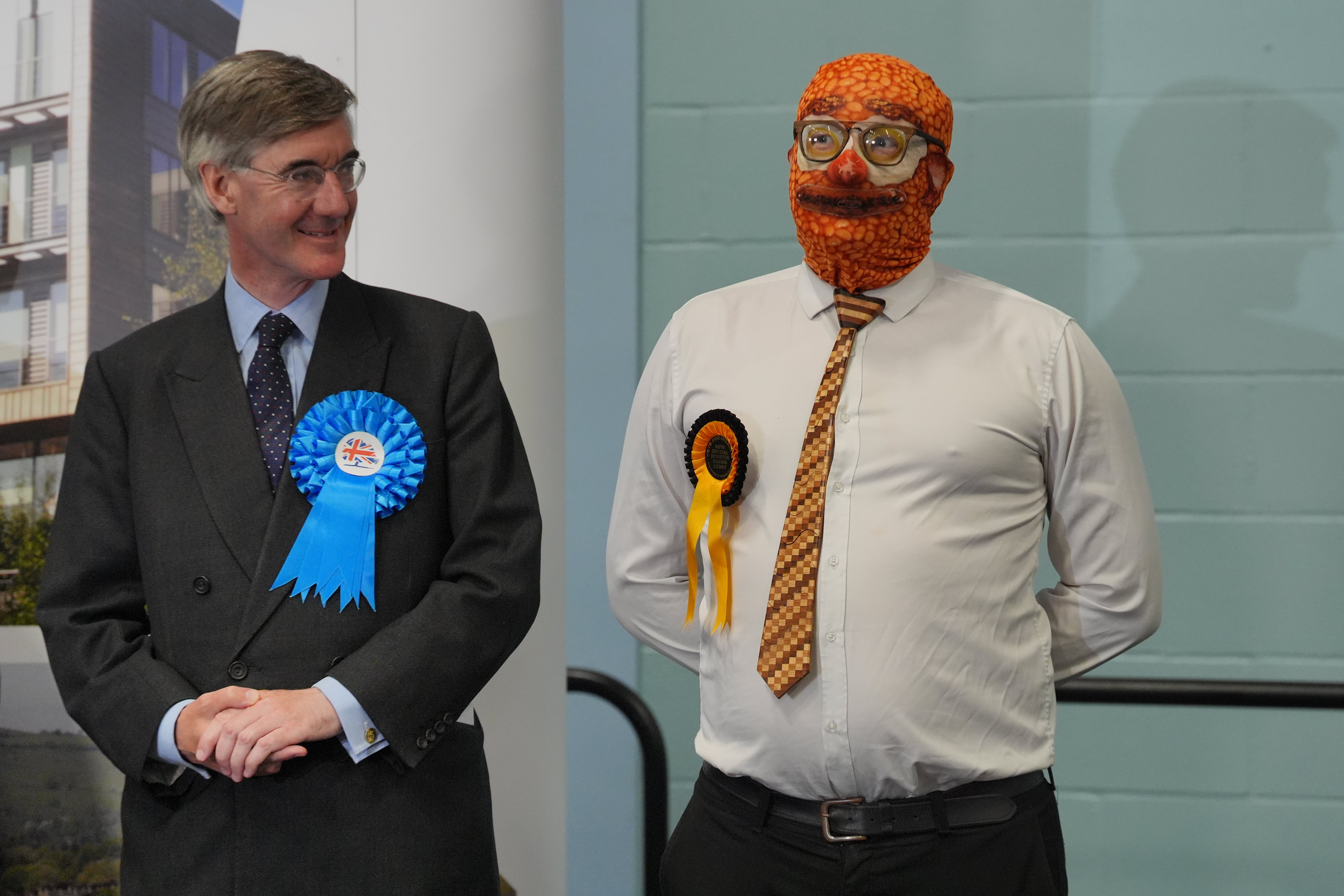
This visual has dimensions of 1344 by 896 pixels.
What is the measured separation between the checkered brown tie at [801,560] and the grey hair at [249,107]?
0.66m

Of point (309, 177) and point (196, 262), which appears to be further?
point (196, 262)

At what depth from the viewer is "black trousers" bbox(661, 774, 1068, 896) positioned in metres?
1.37

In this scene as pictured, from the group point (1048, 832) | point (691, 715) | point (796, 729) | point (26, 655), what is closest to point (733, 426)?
point (796, 729)

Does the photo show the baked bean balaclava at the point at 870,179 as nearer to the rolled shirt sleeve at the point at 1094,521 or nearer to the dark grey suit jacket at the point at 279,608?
the rolled shirt sleeve at the point at 1094,521

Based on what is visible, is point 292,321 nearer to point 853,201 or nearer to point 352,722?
point 352,722

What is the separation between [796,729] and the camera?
1393mm

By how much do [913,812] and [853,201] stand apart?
0.68m

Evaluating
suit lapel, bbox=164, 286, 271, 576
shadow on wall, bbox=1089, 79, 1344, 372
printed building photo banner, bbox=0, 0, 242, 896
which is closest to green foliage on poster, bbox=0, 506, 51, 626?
printed building photo banner, bbox=0, 0, 242, 896

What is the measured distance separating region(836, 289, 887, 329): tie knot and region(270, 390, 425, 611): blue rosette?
51 cm

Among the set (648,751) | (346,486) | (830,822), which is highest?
(346,486)

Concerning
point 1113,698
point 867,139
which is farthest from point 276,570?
point 1113,698

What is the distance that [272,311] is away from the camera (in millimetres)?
1525

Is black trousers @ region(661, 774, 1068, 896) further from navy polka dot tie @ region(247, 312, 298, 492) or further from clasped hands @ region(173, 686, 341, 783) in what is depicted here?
navy polka dot tie @ region(247, 312, 298, 492)

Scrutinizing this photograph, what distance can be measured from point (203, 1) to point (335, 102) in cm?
97
